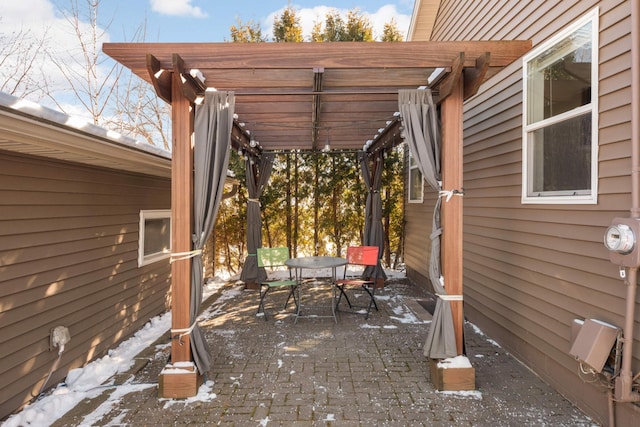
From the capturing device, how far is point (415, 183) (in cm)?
672

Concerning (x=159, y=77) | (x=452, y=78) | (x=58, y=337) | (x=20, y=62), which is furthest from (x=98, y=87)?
(x=452, y=78)

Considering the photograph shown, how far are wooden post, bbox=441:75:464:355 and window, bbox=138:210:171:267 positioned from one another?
3.39m

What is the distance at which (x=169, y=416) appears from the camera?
2371 millimetres

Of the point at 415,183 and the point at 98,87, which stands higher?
the point at 98,87

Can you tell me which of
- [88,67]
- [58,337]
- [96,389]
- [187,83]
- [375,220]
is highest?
[88,67]

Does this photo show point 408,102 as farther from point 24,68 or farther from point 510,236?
point 24,68

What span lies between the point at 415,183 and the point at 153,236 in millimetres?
4584

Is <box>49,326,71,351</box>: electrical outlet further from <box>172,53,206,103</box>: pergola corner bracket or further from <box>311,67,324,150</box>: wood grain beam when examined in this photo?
<box>311,67,324,150</box>: wood grain beam

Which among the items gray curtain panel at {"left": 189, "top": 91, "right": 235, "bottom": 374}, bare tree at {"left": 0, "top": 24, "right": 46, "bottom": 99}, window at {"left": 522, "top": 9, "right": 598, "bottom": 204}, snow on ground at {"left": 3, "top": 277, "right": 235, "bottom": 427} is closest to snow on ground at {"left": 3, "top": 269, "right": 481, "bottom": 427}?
snow on ground at {"left": 3, "top": 277, "right": 235, "bottom": 427}

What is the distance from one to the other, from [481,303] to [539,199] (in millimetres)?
1542

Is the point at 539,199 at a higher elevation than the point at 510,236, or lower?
higher

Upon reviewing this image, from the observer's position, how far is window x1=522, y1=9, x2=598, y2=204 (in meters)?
2.41

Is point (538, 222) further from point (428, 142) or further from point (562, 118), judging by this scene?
point (428, 142)

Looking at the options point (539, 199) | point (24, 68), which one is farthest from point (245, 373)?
point (24, 68)
